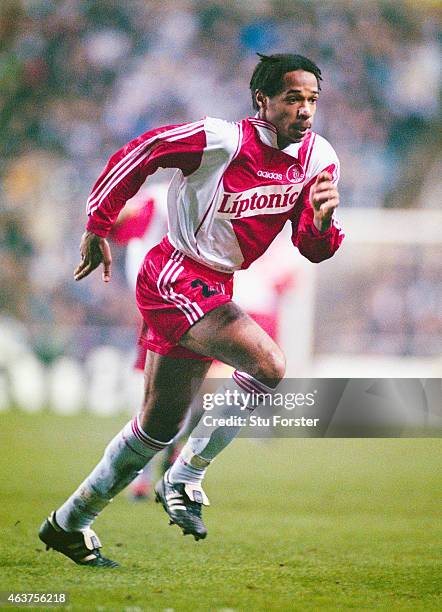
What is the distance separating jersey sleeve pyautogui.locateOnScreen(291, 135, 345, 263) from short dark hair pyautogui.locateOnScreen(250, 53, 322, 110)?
0.19m

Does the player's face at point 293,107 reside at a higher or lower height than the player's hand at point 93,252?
higher

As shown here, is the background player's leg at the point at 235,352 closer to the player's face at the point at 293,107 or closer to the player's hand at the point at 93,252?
the player's hand at the point at 93,252

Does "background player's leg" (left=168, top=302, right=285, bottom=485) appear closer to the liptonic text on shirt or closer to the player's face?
the liptonic text on shirt

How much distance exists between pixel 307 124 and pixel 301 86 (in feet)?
0.33

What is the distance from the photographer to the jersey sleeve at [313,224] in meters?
2.66

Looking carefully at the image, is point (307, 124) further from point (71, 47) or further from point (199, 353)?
point (71, 47)

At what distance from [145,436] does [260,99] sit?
976mm

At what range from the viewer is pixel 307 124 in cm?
265

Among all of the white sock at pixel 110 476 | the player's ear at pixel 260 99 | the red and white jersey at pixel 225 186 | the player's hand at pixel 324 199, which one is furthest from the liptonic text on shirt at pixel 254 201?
the white sock at pixel 110 476

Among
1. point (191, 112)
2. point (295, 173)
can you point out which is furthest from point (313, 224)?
point (191, 112)

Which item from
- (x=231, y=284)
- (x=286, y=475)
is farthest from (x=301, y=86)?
(x=286, y=475)

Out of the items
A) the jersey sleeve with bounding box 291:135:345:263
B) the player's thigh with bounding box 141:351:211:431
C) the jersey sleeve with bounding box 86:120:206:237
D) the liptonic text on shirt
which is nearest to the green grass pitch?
the player's thigh with bounding box 141:351:211:431

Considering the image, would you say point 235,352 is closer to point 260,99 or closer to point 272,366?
point 272,366

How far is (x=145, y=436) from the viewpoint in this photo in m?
2.69
